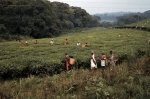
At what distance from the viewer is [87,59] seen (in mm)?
15789

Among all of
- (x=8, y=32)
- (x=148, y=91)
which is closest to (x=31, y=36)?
(x=8, y=32)

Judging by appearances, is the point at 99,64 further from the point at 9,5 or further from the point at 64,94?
the point at 9,5

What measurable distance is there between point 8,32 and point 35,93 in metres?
42.8

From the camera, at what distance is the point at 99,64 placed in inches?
615

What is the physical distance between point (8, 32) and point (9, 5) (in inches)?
302

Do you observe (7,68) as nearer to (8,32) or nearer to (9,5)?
(8,32)

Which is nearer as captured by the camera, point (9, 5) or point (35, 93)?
point (35, 93)

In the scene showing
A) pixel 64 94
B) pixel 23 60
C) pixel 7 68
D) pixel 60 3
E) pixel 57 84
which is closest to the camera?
pixel 64 94

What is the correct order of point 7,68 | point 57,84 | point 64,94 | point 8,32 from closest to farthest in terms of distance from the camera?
1. point 64,94
2. point 57,84
3. point 7,68
4. point 8,32

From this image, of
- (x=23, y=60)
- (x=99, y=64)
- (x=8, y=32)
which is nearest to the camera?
(x=23, y=60)

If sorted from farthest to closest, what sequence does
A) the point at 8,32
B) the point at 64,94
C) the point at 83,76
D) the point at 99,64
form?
the point at 8,32
the point at 99,64
the point at 83,76
the point at 64,94

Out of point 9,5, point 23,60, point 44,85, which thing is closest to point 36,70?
point 23,60

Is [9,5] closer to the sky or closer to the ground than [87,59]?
closer to the sky

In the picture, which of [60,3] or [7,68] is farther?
[60,3]
